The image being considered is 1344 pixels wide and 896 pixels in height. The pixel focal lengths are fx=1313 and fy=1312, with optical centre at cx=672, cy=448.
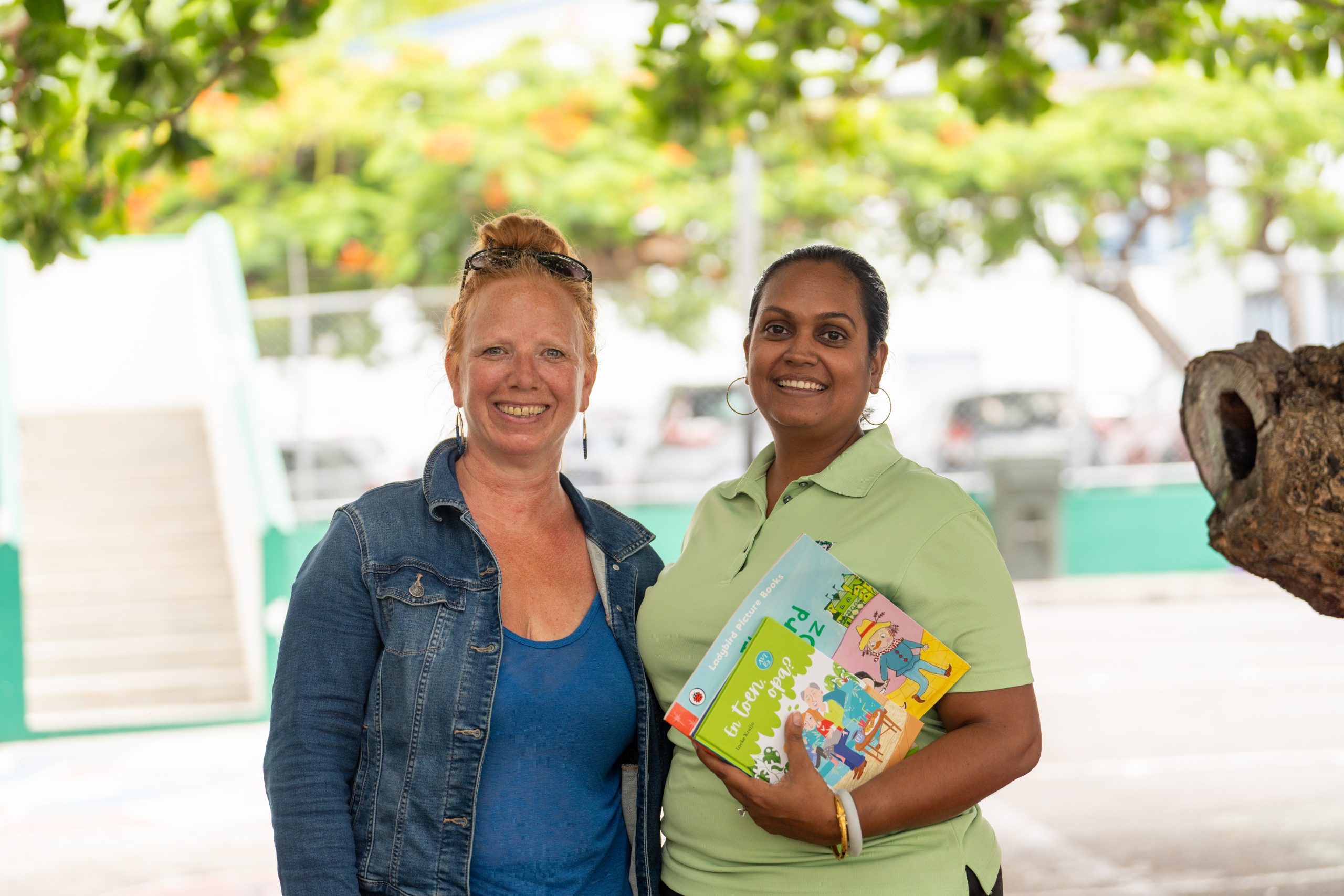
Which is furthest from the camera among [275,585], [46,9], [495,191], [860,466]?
[495,191]

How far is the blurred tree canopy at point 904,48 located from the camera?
5418mm

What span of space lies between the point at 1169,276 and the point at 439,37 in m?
9.67

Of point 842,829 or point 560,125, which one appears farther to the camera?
point 560,125

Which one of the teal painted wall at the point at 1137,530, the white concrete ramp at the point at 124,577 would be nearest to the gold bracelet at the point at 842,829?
the white concrete ramp at the point at 124,577

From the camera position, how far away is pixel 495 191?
48.6 ft

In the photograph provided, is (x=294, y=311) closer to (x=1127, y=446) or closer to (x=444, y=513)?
(x=1127, y=446)

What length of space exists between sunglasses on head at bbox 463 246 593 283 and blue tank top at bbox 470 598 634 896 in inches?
27.7

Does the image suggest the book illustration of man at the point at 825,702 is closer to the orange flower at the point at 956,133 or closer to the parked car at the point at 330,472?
the parked car at the point at 330,472

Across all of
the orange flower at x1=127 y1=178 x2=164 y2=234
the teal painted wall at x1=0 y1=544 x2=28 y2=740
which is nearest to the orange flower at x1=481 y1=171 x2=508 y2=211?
the orange flower at x1=127 y1=178 x2=164 y2=234

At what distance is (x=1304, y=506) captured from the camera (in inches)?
101

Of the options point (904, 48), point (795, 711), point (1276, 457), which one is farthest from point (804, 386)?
point (904, 48)

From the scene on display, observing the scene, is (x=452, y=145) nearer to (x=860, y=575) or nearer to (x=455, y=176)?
(x=455, y=176)

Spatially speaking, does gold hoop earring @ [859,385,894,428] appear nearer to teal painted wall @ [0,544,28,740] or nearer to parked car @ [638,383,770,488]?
teal painted wall @ [0,544,28,740]

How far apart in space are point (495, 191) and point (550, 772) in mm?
13080
